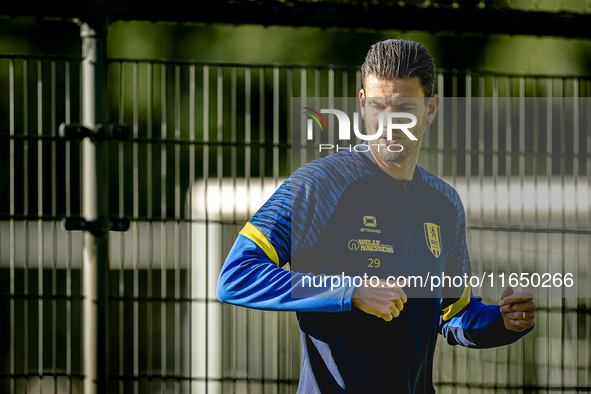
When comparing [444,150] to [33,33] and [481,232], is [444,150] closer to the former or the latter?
[481,232]

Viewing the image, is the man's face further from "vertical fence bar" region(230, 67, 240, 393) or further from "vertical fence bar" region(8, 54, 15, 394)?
"vertical fence bar" region(8, 54, 15, 394)

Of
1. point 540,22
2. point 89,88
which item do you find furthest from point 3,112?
point 540,22

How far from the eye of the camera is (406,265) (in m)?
1.96

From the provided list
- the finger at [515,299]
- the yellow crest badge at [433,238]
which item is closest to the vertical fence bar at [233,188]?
the yellow crest badge at [433,238]

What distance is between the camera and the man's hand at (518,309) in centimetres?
195

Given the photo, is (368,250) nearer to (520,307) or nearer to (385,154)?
(385,154)

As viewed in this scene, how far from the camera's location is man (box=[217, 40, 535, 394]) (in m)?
1.83

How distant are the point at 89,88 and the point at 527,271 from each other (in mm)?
2154

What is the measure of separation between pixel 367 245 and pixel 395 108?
0.48 meters

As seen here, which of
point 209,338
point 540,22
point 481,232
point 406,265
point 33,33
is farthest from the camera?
point 33,33

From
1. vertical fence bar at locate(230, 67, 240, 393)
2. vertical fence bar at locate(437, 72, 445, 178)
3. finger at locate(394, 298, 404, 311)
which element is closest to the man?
finger at locate(394, 298, 404, 311)

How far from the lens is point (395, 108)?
1948 mm

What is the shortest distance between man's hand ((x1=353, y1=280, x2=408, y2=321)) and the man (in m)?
0.06

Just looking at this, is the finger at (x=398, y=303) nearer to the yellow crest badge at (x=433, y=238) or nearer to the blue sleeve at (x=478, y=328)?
the yellow crest badge at (x=433, y=238)
